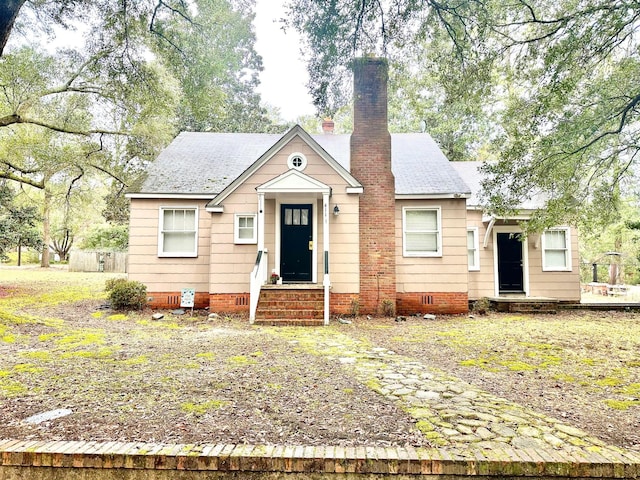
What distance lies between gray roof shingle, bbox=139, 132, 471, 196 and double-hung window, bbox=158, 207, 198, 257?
66cm

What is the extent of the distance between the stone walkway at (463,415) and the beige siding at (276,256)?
5142 mm

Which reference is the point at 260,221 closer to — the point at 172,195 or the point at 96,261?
the point at 172,195

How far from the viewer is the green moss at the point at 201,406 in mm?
3623

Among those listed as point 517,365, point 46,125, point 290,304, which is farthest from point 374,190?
point 46,125

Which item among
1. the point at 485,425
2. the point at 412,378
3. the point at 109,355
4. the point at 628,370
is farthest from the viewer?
the point at 109,355

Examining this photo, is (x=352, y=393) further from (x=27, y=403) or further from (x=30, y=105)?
(x=30, y=105)

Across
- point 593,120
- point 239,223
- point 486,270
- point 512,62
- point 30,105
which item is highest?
point 30,105

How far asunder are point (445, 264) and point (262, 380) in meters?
8.22

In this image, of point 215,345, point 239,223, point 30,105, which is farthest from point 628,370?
point 30,105

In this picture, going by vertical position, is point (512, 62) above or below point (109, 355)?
above

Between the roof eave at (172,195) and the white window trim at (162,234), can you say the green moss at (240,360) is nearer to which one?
the white window trim at (162,234)

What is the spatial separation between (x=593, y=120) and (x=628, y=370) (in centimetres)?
473

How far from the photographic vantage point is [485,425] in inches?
132

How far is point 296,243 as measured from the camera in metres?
11.5
